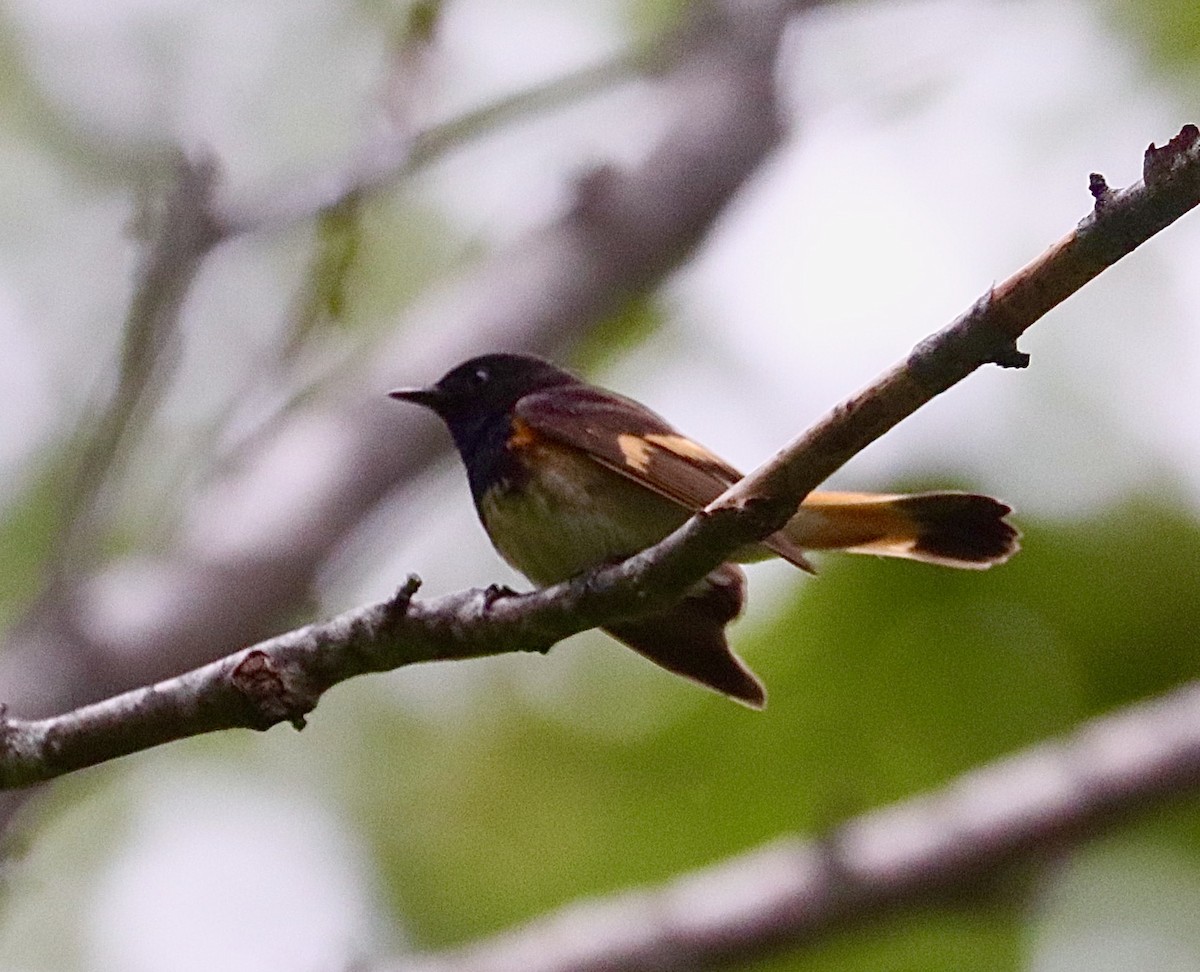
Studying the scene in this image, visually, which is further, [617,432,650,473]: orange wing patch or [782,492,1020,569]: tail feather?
[617,432,650,473]: orange wing patch

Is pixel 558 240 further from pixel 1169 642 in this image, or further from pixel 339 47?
pixel 1169 642

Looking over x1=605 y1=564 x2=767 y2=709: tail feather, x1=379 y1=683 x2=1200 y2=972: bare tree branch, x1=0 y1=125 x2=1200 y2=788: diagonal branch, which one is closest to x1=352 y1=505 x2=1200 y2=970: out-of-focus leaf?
x1=379 y1=683 x2=1200 y2=972: bare tree branch

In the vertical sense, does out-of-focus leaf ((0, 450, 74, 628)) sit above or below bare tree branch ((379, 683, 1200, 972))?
above

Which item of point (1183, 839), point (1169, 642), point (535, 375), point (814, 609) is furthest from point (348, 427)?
point (1183, 839)

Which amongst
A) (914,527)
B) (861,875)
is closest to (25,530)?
(861,875)

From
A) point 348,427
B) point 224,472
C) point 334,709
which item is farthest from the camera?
point 334,709

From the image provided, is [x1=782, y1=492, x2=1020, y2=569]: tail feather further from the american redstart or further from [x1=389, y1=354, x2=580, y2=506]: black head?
[x1=389, y1=354, x2=580, y2=506]: black head

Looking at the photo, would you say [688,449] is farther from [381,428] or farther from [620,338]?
[620,338]
